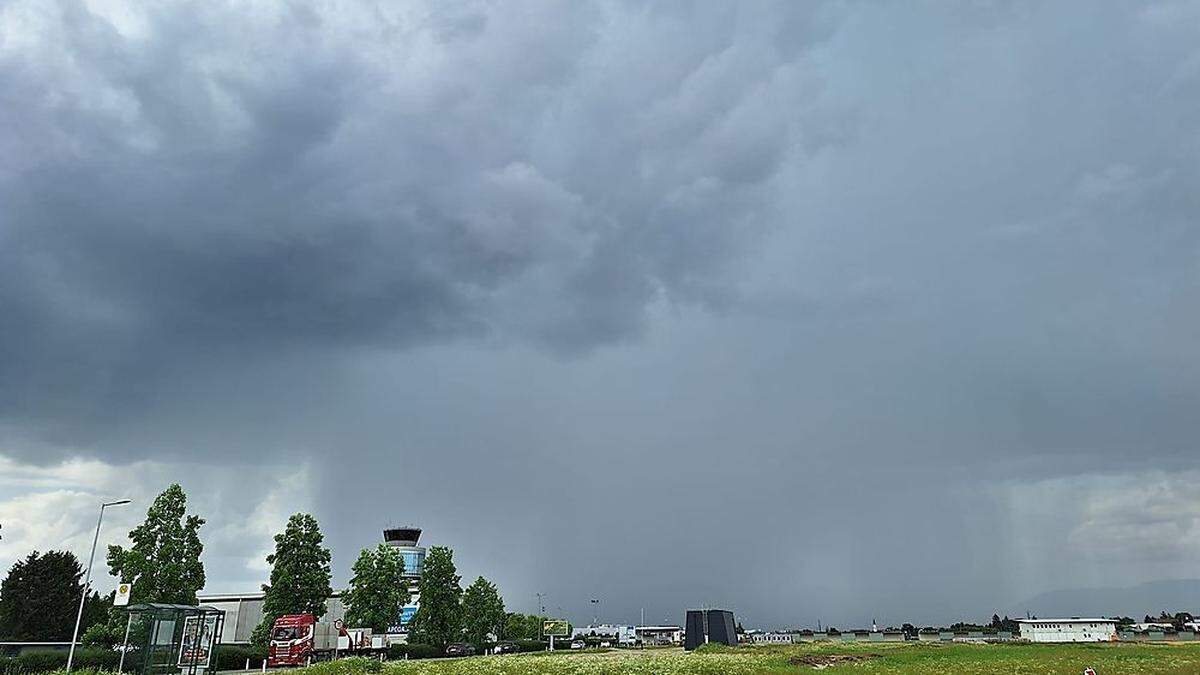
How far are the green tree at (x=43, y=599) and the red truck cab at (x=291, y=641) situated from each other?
46.5 m

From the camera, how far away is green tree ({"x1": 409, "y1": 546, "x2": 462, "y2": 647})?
97.8 meters

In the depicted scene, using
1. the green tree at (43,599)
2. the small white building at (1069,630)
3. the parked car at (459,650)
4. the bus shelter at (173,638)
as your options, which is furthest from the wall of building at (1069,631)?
the green tree at (43,599)

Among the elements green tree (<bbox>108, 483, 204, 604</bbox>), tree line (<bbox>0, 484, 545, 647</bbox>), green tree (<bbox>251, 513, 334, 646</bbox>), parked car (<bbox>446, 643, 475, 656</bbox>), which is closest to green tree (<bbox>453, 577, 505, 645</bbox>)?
tree line (<bbox>0, 484, 545, 647</bbox>)

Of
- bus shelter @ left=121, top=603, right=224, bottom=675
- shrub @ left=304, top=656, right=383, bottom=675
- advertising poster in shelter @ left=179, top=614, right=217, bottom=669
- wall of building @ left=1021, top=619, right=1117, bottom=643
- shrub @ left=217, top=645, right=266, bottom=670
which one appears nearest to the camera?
bus shelter @ left=121, top=603, right=224, bottom=675

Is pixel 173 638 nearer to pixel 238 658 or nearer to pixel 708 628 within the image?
pixel 238 658

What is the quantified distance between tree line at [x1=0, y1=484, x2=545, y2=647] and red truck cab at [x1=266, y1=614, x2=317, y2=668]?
6.28 m

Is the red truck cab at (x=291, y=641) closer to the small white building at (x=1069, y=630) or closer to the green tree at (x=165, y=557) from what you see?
the green tree at (x=165, y=557)

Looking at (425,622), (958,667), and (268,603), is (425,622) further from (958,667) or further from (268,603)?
(958,667)

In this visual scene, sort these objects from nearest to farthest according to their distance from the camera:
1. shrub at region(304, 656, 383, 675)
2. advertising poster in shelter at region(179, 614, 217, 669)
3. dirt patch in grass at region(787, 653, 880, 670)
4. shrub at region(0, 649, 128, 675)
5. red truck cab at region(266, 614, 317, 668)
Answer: shrub at region(304, 656, 383, 675)
advertising poster in shelter at region(179, 614, 217, 669)
shrub at region(0, 649, 128, 675)
dirt patch in grass at region(787, 653, 880, 670)
red truck cab at region(266, 614, 317, 668)

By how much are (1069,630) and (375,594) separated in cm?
11057

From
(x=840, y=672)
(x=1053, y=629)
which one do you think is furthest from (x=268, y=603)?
(x=1053, y=629)

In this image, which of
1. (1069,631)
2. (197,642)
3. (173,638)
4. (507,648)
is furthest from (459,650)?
(1069,631)

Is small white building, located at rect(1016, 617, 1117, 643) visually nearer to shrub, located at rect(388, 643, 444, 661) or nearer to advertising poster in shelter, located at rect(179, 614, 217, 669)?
shrub, located at rect(388, 643, 444, 661)

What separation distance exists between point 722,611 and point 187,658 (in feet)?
224
